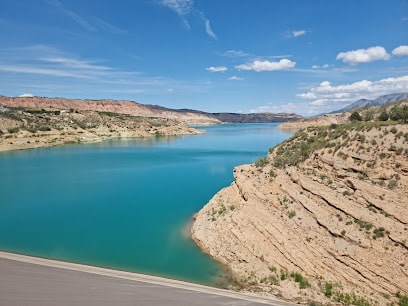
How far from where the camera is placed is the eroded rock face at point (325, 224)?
1217 centimetres

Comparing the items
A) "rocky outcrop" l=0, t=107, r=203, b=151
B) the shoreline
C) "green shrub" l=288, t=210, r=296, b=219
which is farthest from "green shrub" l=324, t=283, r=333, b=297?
"rocky outcrop" l=0, t=107, r=203, b=151

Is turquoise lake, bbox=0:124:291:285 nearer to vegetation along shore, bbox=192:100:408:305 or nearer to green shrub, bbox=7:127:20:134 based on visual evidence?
vegetation along shore, bbox=192:100:408:305

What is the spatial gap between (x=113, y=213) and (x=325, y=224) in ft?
46.1

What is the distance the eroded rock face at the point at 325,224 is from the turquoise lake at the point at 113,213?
6.05 ft

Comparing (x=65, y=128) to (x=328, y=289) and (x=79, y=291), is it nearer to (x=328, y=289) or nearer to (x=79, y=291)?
(x=328, y=289)

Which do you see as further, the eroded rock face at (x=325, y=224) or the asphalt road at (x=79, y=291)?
the eroded rock face at (x=325, y=224)

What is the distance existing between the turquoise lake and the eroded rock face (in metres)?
1.84

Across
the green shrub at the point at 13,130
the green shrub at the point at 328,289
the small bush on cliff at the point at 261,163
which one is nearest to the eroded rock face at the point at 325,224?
the green shrub at the point at 328,289

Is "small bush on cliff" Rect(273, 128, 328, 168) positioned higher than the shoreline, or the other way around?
"small bush on cliff" Rect(273, 128, 328, 168)

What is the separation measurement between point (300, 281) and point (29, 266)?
921cm

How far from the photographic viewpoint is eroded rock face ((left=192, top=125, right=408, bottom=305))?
479 inches

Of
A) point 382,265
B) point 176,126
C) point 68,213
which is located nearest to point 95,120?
point 176,126

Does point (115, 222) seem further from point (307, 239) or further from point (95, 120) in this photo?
point (95, 120)

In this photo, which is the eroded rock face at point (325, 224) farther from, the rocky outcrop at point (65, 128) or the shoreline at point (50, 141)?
the rocky outcrop at point (65, 128)
